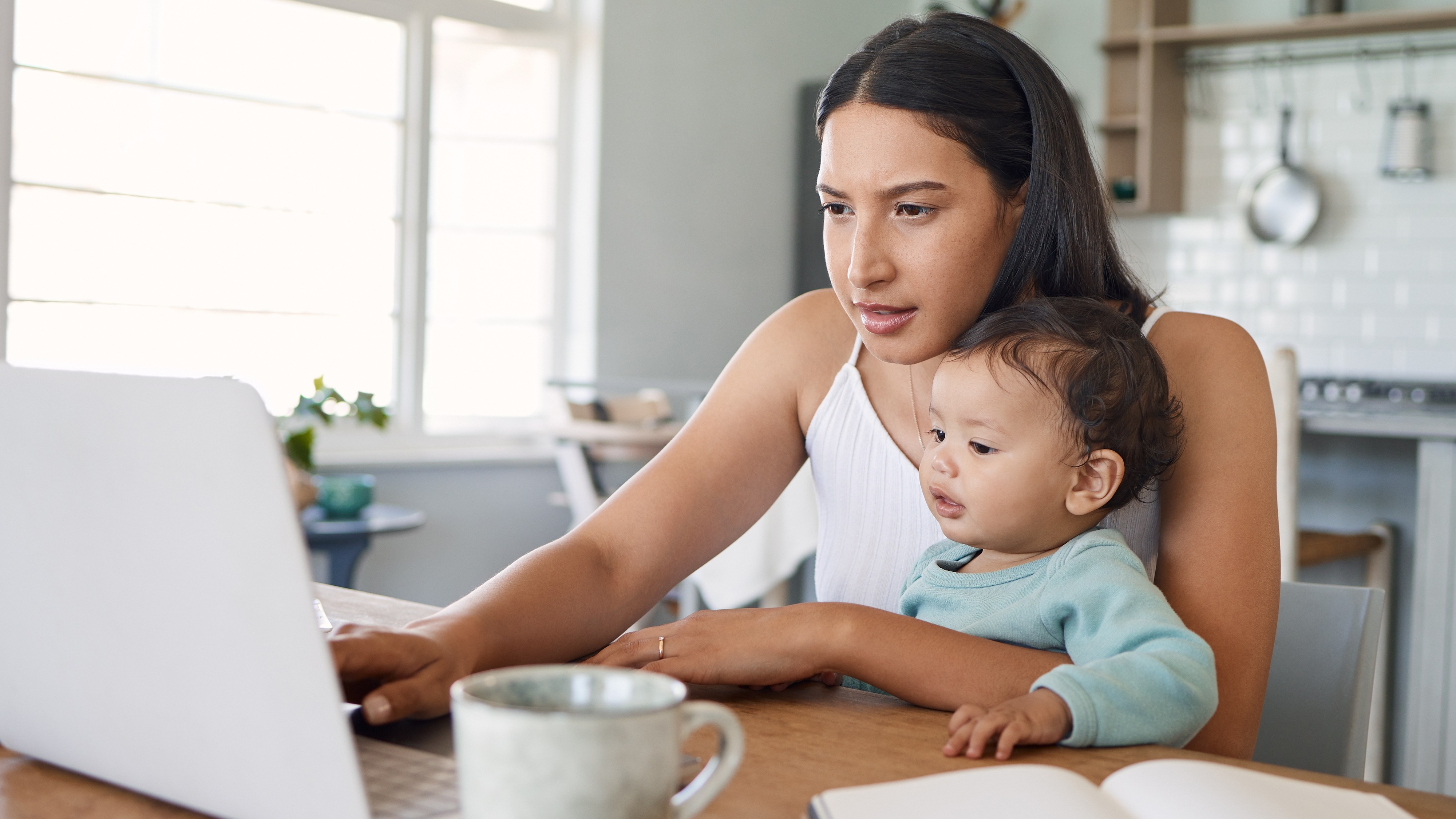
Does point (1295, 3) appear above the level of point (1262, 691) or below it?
above

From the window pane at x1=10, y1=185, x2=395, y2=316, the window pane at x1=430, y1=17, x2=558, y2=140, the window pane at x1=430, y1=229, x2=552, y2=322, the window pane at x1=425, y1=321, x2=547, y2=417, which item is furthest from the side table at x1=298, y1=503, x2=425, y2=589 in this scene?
the window pane at x1=430, y1=17, x2=558, y2=140

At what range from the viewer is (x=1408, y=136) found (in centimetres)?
438

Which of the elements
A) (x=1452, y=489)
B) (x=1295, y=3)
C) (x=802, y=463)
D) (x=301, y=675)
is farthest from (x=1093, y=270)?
(x=1295, y=3)

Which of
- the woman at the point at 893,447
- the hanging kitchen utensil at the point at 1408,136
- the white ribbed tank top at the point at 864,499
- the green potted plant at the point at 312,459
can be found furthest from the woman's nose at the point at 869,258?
the hanging kitchen utensil at the point at 1408,136

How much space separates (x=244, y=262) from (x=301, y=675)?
3736 millimetres

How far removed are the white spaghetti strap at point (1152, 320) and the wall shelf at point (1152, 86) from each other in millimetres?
3908

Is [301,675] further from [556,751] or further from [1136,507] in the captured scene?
[1136,507]

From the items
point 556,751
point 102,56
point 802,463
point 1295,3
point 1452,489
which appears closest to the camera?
point 556,751

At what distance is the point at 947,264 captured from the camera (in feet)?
3.71

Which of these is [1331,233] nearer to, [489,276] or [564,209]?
[564,209]

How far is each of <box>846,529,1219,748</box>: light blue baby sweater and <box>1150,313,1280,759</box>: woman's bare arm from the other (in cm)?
9

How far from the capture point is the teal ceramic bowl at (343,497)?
3.12 m

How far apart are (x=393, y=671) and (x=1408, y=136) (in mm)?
4641

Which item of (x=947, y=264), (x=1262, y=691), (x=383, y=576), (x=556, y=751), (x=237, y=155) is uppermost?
(x=237, y=155)
